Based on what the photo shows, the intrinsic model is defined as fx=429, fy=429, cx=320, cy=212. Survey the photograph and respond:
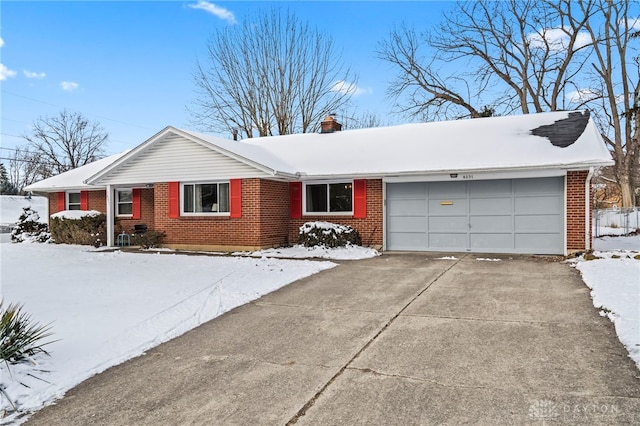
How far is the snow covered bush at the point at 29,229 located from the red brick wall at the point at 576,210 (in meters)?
19.7

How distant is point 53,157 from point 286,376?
51420mm

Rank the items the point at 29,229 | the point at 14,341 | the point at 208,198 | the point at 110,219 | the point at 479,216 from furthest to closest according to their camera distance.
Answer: the point at 29,229 < the point at 110,219 < the point at 208,198 < the point at 479,216 < the point at 14,341

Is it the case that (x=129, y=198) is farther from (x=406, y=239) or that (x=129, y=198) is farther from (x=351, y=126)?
(x=351, y=126)

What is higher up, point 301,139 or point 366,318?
point 301,139

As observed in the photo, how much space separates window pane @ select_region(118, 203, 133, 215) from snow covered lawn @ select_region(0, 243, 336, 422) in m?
5.01

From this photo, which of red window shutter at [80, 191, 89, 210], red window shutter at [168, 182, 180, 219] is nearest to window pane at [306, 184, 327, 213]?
red window shutter at [168, 182, 180, 219]

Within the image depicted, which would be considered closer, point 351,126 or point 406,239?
point 406,239

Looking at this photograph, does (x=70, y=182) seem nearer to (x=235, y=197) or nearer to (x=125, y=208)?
(x=125, y=208)

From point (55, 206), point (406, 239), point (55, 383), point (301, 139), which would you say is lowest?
point (55, 383)

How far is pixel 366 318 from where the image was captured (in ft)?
20.3

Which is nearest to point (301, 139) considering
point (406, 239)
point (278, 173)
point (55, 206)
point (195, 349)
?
point (278, 173)

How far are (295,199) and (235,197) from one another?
6.93 ft

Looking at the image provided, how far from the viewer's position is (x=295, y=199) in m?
14.8

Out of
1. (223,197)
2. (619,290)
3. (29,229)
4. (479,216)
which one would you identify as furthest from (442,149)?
(29,229)
